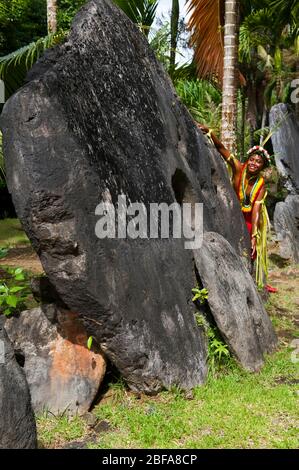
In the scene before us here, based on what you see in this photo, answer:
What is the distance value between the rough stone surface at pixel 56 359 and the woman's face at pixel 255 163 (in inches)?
140

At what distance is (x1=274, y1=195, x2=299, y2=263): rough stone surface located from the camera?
974 centimetres

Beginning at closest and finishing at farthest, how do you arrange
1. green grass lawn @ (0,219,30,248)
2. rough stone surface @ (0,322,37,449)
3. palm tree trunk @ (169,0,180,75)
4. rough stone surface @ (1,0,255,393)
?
rough stone surface @ (0,322,37,449), rough stone surface @ (1,0,255,393), green grass lawn @ (0,219,30,248), palm tree trunk @ (169,0,180,75)

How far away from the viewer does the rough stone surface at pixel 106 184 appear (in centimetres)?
349

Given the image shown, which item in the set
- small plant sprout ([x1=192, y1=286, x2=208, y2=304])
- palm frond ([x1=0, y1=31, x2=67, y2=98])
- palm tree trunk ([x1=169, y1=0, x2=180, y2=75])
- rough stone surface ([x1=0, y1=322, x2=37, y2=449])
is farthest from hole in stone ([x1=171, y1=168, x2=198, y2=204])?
palm tree trunk ([x1=169, y1=0, x2=180, y2=75])

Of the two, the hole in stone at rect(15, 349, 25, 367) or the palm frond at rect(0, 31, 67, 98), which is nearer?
the hole in stone at rect(15, 349, 25, 367)

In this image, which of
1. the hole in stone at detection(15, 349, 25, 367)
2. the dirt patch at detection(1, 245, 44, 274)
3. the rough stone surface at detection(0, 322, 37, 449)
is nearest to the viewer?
the rough stone surface at detection(0, 322, 37, 449)

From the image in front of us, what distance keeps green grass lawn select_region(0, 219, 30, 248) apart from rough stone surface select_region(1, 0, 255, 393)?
5284 millimetres

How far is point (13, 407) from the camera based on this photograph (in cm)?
283

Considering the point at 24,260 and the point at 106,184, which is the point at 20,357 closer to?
the point at 106,184

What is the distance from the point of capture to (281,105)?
11070 millimetres

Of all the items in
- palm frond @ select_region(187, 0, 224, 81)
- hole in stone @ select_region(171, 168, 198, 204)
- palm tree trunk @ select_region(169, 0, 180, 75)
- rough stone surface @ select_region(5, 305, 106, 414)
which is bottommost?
rough stone surface @ select_region(5, 305, 106, 414)

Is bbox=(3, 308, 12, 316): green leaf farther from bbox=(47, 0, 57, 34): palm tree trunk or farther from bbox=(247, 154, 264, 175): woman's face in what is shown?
bbox=(47, 0, 57, 34): palm tree trunk

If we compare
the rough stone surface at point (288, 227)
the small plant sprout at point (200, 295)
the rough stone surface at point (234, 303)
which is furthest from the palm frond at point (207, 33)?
the small plant sprout at point (200, 295)
